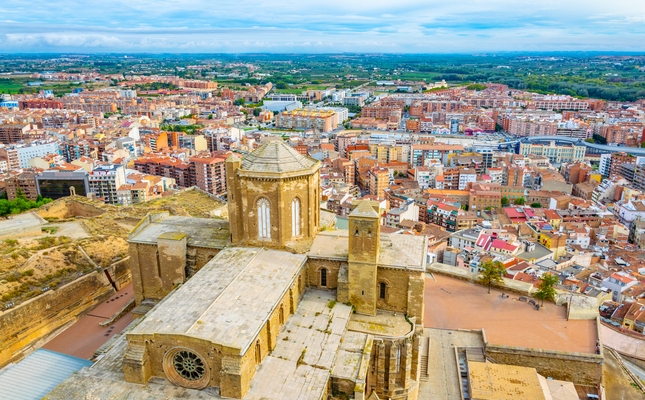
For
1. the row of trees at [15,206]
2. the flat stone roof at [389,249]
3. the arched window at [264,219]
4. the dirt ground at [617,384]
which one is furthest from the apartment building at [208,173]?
the dirt ground at [617,384]

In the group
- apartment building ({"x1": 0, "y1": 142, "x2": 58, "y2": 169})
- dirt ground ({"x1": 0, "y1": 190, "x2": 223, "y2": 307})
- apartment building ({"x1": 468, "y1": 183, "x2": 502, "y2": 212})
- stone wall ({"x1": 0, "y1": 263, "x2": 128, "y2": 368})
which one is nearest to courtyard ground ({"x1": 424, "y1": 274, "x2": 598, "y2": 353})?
stone wall ({"x1": 0, "y1": 263, "x2": 128, "y2": 368})

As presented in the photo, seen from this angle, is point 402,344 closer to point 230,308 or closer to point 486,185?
point 230,308

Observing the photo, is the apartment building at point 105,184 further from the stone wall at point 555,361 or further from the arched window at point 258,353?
the stone wall at point 555,361

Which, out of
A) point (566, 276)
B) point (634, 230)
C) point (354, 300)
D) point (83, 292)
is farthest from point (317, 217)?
point (634, 230)

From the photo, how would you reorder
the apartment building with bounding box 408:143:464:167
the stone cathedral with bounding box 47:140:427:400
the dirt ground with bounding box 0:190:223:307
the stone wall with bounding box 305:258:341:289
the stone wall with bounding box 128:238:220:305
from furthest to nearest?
1. the apartment building with bounding box 408:143:464:167
2. the dirt ground with bounding box 0:190:223:307
3. the stone wall with bounding box 128:238:220:305
4. the stone wall with bounding box 305:258:341:289
5. the stone cathedral with bounding box 47:140:427:400

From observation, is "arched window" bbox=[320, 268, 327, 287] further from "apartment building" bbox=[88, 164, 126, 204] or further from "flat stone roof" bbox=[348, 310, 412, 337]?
"apartment building" bbox=[88, 164, 126, 204]

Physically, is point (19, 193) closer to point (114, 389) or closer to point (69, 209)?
point (69, 209)
